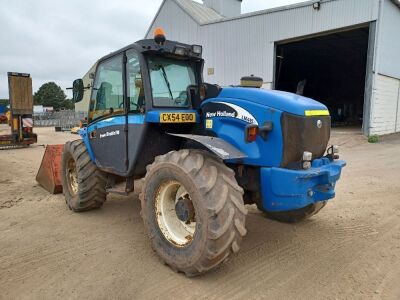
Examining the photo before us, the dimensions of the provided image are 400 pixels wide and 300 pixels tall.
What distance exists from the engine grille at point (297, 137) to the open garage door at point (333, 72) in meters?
16.5

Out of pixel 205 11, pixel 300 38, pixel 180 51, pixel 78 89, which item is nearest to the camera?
pixel 180 51

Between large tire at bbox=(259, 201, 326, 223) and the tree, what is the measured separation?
7786 cm

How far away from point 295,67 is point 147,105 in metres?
25.5

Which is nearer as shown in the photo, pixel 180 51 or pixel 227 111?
pixel 227 111

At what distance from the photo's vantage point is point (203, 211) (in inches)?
114

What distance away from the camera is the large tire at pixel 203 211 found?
9.37 feet

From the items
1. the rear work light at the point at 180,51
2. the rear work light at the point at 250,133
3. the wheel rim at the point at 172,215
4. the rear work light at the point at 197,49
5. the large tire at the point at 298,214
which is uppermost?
the rear work light at the point at 197,49

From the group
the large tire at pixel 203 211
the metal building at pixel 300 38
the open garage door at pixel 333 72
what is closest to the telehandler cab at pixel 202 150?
the large tire at pixel 203 211

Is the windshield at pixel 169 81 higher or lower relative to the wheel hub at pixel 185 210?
higher

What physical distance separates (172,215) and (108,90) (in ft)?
6.81

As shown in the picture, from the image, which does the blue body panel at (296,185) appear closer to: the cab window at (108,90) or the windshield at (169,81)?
the windshield at (169,81)

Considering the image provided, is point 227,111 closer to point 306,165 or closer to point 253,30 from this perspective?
point 306,165

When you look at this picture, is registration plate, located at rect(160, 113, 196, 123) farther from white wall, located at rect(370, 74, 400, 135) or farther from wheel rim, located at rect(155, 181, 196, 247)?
white wall, located at rect(370, 74, 400, 135)

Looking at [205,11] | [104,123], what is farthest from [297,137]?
[205,11]
